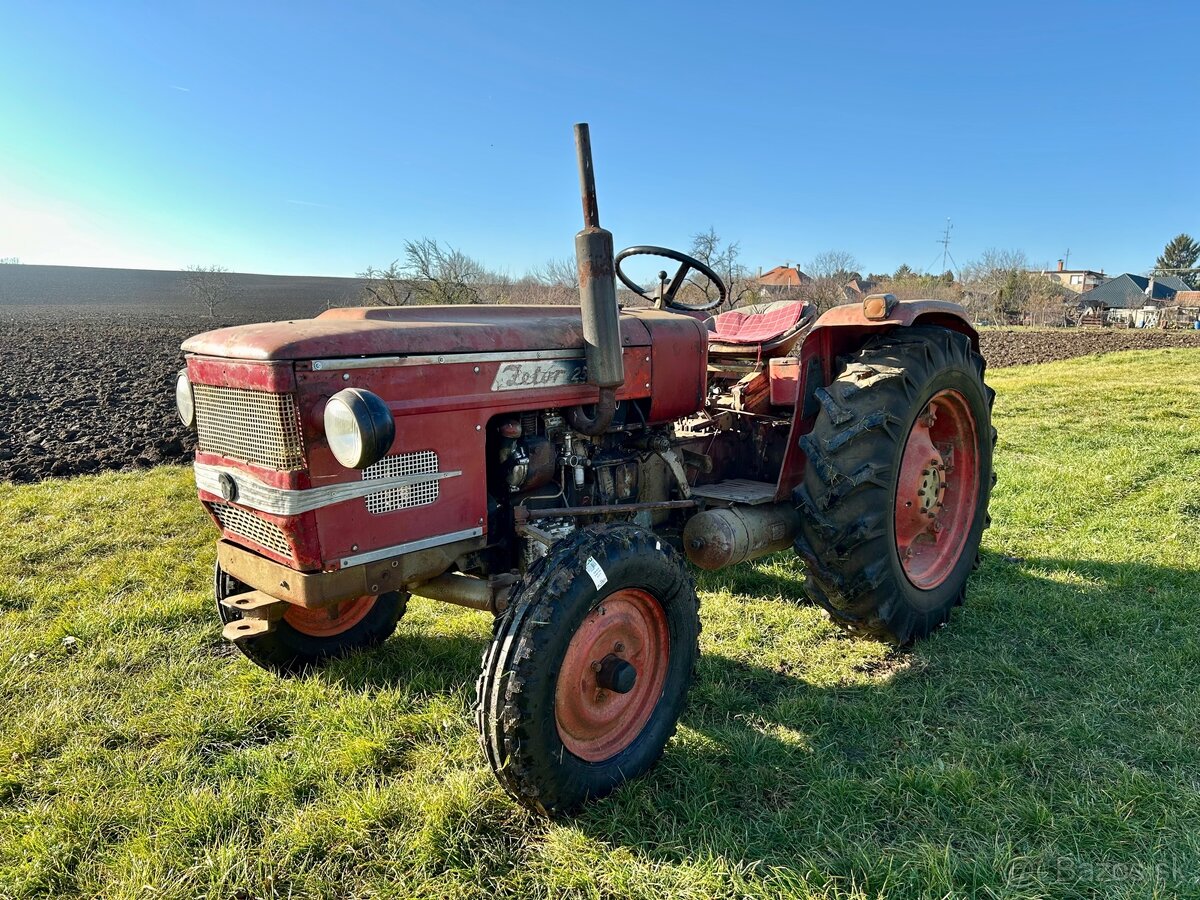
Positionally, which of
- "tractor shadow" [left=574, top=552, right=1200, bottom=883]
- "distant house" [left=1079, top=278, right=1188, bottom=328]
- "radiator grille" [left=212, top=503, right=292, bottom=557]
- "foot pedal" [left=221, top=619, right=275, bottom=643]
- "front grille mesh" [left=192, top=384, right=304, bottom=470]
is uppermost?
"distant house" [left=1079, top=278, right=1188, bottom=328]

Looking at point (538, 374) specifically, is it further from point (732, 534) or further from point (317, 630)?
point (317, 630)

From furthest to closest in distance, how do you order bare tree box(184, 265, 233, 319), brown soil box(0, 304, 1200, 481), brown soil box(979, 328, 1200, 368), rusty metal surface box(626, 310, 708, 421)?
bare tree box(184, 265, 233, 319)
brown soil box(979, 328, 1200, 368)
brown soil box(0, 304, 1200, 481)
rusty metal surface box(626, 310, 708, 421)

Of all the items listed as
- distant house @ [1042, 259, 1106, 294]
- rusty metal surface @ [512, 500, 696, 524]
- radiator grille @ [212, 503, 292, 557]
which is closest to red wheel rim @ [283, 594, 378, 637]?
radiator grille @ [212, 503, 292, 557]

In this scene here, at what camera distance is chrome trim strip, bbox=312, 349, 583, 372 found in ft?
7.00

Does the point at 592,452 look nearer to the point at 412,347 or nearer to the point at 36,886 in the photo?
the point at 412,347

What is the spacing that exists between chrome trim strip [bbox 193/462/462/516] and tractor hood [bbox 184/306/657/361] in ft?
1.23

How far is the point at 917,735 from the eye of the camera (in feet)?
8.96

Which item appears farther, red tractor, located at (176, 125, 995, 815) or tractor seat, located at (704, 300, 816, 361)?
tractor seat, located at (704, 300, 816, 361)

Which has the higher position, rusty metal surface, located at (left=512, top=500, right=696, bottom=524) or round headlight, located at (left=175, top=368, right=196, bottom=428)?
round headlight, located at (left=175, top=368, right=196, bottom=428)

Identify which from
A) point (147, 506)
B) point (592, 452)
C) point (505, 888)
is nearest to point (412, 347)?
point (592, 452)

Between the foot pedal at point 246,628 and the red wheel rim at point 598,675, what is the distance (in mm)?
1126

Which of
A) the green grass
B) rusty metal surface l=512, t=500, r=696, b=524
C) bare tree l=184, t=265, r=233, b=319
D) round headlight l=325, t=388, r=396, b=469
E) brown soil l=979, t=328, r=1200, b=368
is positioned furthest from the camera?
bare tree l=184, t=265, r=233, b=319

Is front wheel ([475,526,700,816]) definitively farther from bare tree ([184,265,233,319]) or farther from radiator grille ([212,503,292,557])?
bare tree ([184,265,233,319])

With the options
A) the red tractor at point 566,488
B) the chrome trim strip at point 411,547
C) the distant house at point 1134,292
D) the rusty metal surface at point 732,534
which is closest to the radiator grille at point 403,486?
the red tractor at point 566,488
